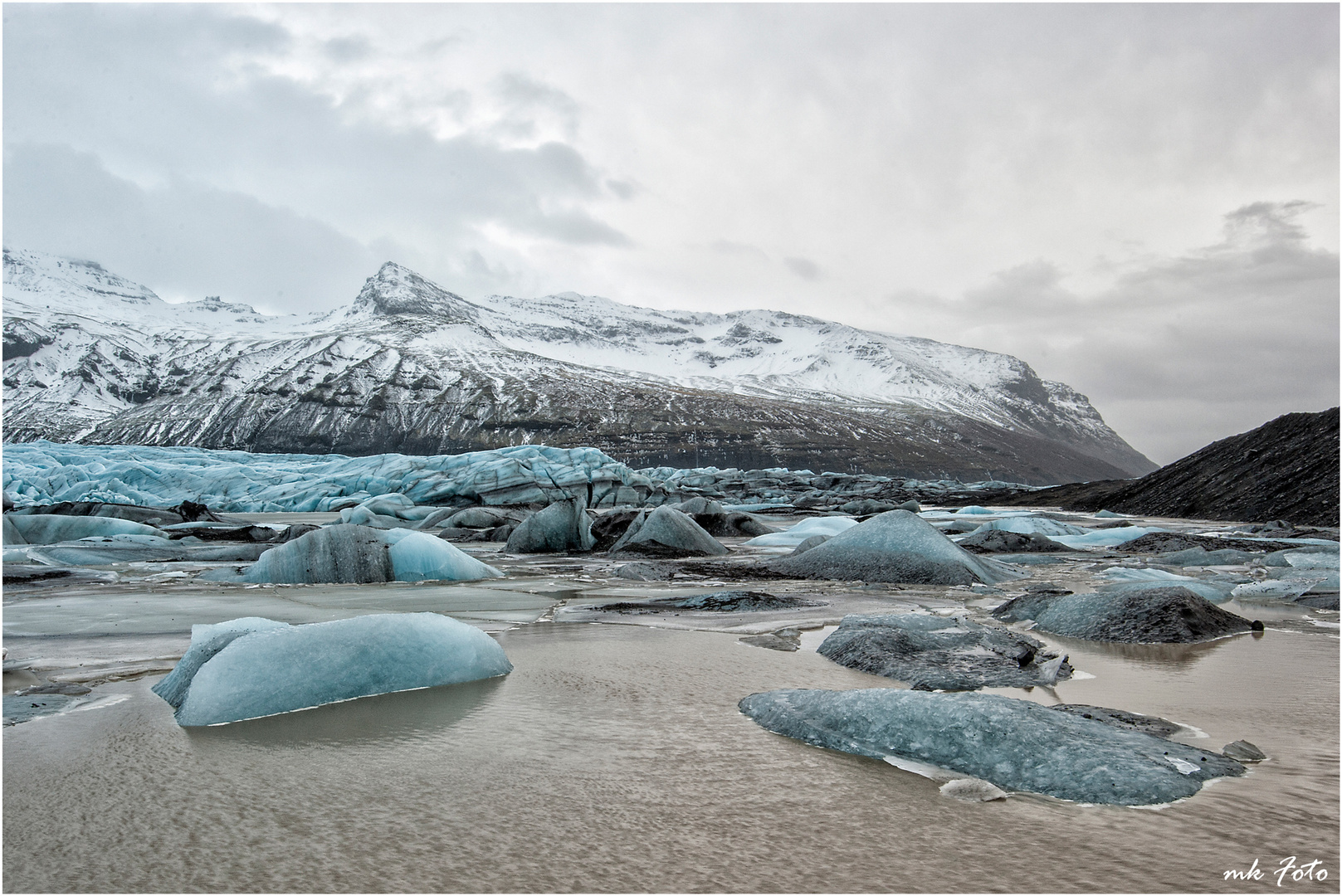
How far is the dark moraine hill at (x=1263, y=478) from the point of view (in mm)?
14781

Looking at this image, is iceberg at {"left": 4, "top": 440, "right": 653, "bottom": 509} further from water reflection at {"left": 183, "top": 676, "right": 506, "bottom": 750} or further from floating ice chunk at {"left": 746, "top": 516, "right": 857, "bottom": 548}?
water reflection at {"left": 183, "top": 676, "right": 506, "bottom": 750}

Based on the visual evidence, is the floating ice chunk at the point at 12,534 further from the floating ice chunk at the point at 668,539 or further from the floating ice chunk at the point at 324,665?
the floating ice chunk at the point at 324,665

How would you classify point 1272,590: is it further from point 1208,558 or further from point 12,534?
point 12,534

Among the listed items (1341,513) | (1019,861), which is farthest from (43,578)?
(1341,513)

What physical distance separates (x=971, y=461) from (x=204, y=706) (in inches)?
5099

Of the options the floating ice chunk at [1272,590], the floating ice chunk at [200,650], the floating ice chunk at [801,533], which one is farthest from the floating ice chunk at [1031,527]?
the floating ice chunk at [200,650]

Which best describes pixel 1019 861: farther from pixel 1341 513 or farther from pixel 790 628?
pixel 1341 513

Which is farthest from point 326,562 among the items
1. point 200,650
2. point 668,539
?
point 668,539

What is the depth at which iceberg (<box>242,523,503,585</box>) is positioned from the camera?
7.48 m

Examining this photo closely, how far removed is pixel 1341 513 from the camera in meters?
13.5

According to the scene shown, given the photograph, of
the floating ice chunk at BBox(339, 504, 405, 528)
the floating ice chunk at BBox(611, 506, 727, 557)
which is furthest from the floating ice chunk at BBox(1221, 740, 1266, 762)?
the floating ice chunk at BBox(339, 504, 405, 528)

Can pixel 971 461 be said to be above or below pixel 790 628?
above

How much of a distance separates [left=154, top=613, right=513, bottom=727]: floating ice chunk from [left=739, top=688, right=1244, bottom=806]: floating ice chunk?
4.73 feet

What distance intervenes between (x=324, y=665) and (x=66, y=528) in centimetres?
1202
